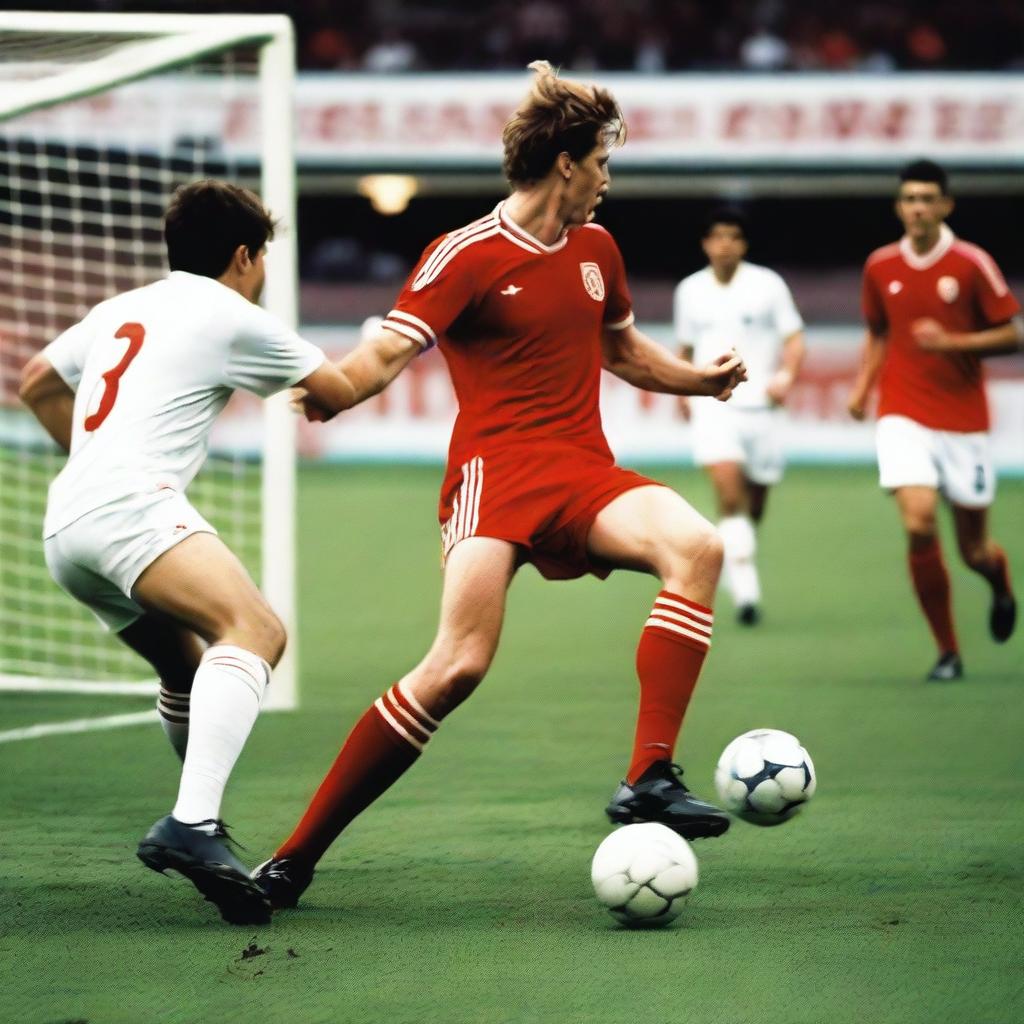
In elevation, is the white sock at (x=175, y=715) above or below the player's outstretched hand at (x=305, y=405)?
below

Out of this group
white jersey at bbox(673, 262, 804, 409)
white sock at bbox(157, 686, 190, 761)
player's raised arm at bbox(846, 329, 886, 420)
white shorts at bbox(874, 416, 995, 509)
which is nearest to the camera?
white sock at bbox(157, 686, 190, 761)

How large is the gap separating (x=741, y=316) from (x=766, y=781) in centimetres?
582

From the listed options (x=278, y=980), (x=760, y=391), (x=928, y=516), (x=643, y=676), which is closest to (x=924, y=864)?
(x=643, y=676)

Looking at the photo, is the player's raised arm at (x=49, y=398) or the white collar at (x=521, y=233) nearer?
the white collar at (x=521, y=233)

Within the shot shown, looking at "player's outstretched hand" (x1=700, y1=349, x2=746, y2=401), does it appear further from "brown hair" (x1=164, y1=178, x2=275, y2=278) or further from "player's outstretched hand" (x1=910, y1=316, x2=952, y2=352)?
"player's outstretched hand" (x1=910, y1=316, x2=952, y2=352)

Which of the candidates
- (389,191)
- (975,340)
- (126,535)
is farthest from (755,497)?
(389,191)

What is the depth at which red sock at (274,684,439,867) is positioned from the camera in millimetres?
4316

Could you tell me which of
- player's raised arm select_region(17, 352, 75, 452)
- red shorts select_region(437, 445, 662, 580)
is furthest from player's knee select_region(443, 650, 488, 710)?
player's raised arm select_region(17, 352, 75, 452)

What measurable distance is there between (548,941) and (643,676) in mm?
746

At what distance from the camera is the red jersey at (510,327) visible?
4.51m

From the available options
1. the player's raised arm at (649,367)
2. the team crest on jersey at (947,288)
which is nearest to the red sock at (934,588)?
the team crest on jersey at (947,288)

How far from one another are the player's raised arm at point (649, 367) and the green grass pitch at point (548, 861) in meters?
1.19

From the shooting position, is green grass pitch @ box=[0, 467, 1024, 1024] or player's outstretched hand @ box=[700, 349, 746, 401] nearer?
green grass pitch @ box=[0, 467, 1024, 1024]

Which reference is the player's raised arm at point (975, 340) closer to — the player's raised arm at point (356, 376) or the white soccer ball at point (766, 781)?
the white soccer ball at point (766, 781)
